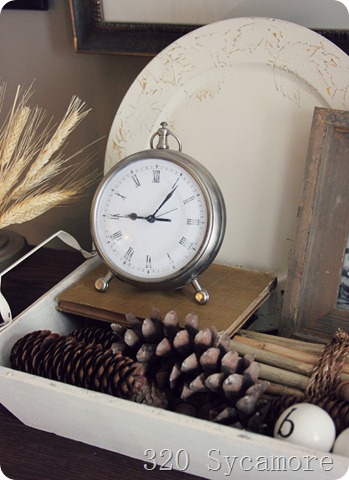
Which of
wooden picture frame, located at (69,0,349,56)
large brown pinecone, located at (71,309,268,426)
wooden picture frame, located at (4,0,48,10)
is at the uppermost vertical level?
wooden picture frame, located at (4,0,48,10)

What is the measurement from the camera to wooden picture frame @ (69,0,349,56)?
923 mm

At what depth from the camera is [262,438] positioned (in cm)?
55

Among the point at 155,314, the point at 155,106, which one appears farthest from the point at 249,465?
the point at 155,106

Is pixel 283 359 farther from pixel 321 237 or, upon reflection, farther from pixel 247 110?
pixel 247 110

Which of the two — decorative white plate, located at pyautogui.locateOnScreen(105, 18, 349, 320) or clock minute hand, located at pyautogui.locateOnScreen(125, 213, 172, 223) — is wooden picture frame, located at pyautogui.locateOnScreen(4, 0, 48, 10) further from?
clock minute hand, located at pyautogui.locateOnScreen(125, 213, 172, 223)

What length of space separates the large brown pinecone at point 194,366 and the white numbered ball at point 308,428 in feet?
0.12

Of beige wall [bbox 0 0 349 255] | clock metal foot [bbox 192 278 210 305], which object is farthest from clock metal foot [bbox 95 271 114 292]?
beige wall [bbox 0 0 349 255]

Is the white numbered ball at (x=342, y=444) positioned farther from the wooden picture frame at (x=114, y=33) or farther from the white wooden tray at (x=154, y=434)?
the wooden picture frame at (x=114, y=33)

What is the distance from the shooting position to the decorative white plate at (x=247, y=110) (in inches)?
30.9

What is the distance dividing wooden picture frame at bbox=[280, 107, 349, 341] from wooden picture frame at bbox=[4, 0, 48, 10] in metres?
0.53

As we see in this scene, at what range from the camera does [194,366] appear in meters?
0.65

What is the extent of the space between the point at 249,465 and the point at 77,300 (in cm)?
33

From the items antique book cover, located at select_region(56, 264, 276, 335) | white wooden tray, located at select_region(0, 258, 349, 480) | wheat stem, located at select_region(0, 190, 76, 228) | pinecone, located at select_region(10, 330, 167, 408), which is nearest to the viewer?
white wooden tray, located at select_region(0, 258, 349, 480)

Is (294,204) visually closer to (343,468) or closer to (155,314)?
(155,314)
